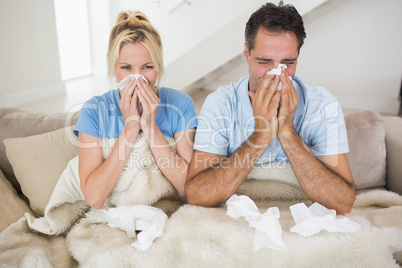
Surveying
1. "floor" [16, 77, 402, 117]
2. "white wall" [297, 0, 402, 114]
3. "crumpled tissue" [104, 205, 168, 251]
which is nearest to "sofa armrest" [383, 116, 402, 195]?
"crumpled tissue" [104, 205, 168, 251]

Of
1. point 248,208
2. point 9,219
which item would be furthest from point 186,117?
→ point 9,219

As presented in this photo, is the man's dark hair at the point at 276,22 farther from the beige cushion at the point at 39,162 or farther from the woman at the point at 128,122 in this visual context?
the beige cushion at the point at 39,162

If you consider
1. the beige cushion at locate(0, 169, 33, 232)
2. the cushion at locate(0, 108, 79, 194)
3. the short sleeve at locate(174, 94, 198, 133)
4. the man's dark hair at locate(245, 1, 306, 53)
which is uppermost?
the man's dark hair at locate(245, 1, 306, 53)

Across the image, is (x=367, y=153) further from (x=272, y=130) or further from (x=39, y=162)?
(x=39, y=162)

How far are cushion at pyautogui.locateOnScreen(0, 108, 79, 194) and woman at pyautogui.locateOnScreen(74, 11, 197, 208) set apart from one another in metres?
0.32

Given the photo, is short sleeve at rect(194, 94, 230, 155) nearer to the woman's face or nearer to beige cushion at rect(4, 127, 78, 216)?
the woman's face

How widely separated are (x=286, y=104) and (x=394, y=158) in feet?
2.10

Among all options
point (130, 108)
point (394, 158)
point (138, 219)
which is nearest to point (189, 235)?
point (138, 219)

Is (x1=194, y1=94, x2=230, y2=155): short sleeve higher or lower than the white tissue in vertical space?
lower

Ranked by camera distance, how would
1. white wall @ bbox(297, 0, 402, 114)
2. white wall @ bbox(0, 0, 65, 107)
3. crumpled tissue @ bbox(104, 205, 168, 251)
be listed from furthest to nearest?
1. white wall @ bbox(0, 0, 65, 107)
2. white wall @ bbox(297, 0, 402, 114)
3. crumpled tissue @ bbox(104, 205, 168, 251)

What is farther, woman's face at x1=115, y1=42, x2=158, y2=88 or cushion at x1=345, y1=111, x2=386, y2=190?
cushion at x1=345, y1=111, x2=386, y2=190

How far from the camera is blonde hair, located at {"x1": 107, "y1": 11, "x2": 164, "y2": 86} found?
1346 millimetres

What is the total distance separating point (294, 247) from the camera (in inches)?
41.0

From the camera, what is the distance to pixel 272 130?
1327 mm
